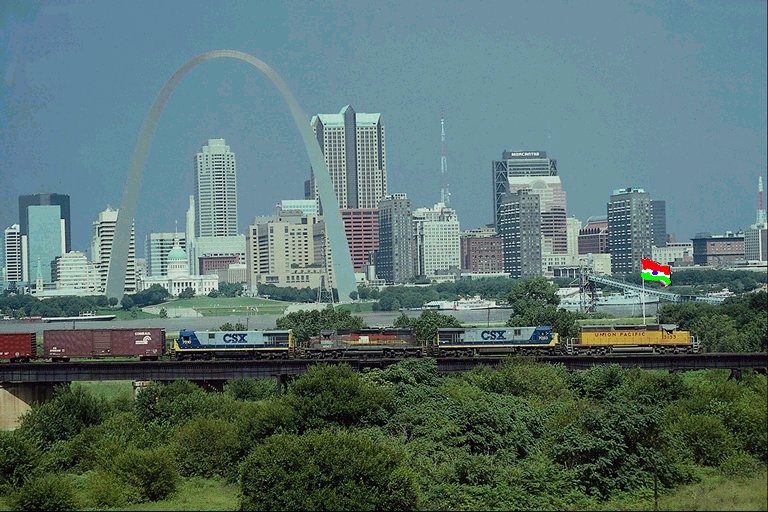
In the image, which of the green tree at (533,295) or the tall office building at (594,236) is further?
the tall office building at (594,236)

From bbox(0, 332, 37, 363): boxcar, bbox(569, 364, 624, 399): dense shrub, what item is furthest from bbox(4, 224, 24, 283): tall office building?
bbox(569, 364, 624, 399): dense shrub

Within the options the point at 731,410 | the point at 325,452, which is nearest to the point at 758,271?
the point at 731,410

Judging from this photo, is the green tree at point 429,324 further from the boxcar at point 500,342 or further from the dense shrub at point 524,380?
the dense shrub at point 524,380

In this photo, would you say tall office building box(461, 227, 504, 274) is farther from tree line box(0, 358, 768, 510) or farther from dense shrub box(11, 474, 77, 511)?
dense shrub box(11, 474, 77, 511)

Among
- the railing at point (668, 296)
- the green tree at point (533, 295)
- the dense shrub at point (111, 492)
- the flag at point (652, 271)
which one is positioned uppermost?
the flag at point (652, 271)

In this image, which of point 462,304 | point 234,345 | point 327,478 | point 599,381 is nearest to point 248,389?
point 234,345

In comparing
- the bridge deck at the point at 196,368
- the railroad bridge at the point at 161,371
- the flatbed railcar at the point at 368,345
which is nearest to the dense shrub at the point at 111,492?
the railroad bridge at the point at 161,371

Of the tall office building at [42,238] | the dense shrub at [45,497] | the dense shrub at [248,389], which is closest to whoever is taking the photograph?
the dense shrub at [45,497]
